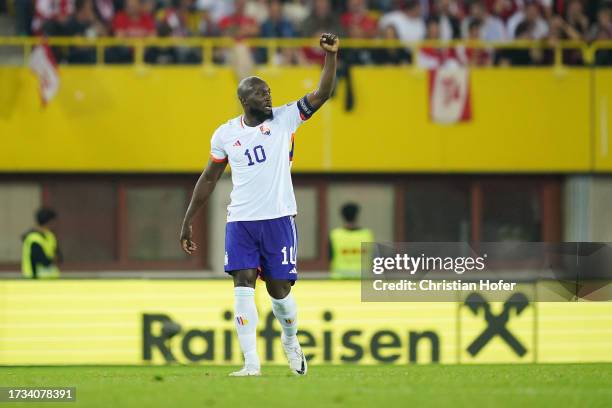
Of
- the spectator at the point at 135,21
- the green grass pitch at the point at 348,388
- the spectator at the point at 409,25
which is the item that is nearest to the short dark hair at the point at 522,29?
the spectator at the point at 409,25

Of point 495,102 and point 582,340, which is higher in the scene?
point 495,102

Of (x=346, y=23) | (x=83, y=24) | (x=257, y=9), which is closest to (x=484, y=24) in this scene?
(x=346, y=23)

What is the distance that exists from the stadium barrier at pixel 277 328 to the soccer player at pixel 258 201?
149 inches

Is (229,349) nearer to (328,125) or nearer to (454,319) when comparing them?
(454,319)

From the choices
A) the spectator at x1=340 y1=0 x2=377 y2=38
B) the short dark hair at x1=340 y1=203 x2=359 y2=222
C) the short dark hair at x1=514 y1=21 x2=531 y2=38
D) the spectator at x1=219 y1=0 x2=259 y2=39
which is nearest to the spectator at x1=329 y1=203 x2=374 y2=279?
the short dark hair at x1=340 y1=203 x2=359 y2=222

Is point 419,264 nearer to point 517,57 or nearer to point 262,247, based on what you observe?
point 262,247

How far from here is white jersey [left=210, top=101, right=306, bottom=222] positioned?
11.0 m

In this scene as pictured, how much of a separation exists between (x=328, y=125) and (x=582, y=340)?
992 cm

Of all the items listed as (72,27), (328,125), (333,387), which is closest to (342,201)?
(328,125)

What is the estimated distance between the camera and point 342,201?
2498 centimetres

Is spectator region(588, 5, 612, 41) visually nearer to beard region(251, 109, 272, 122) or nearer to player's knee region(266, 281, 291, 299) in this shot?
beard region(251, 109, 272, 122)

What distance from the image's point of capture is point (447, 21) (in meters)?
23.6

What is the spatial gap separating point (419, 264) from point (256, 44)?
33.6 feet

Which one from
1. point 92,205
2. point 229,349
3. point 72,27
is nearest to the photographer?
point 229,349
